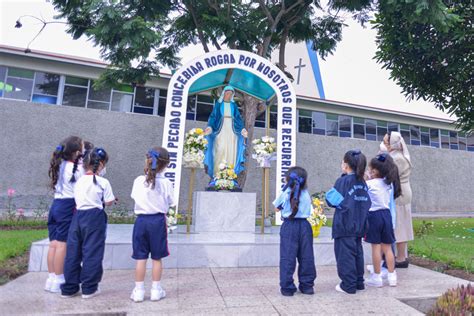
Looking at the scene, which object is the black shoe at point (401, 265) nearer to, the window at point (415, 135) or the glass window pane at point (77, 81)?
the glass window pane at point (77, 81)

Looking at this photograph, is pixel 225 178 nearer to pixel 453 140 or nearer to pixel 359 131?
pixel 359 131

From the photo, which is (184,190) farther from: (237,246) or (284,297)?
(284,297)

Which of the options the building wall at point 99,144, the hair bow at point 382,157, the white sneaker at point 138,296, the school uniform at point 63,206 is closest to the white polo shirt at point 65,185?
the school uniform at point 63,206

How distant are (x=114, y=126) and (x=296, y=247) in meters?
11.7

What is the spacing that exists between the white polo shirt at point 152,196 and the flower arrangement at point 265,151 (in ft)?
10.3

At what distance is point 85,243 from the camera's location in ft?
10.8

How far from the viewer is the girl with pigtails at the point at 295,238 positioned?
3.47 meters

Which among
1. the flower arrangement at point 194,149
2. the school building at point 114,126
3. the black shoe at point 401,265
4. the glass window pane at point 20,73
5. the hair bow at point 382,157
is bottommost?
the black shoe at point 401,265

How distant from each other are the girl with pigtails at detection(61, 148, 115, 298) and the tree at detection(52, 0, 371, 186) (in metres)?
4.71

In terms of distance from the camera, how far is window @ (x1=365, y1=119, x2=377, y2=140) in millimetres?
19312

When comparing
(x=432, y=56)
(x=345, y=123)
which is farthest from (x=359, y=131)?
(x=432, y=56)

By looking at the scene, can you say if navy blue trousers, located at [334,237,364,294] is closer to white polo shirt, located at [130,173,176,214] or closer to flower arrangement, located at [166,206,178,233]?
white polo shirt, located at [130,173,176,214]

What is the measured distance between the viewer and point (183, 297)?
337cm

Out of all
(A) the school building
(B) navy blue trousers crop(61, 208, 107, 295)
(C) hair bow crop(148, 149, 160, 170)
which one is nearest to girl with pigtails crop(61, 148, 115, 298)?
(B) navy blue trousers crop(61, 208, 107, 295)
